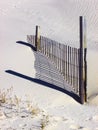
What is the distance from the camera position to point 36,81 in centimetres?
1071

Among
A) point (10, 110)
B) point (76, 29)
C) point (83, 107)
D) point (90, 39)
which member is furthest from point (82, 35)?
point (76, 29)

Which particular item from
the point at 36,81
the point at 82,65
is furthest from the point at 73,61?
the point at 36,81

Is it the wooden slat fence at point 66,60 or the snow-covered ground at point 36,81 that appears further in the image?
the wooden slat fence at point 66,60

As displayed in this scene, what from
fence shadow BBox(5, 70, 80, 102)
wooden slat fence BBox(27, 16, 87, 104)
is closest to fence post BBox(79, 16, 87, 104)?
wooden slat fence BBox(27, 16, 87, 104)

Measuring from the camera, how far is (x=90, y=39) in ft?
61.5

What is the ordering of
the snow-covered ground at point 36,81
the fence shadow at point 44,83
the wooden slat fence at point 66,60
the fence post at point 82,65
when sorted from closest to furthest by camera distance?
the snow-covered ground at point 36,81 → the fence post at point 82,65 → the fence shadow at point 44,83 → the wooden slat fence at point 66,60

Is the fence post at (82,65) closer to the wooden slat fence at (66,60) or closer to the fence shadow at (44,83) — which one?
the fence shadow at (44,83)

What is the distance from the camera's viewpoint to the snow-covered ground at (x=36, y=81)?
7.73 meters

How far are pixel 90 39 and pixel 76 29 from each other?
2229mm

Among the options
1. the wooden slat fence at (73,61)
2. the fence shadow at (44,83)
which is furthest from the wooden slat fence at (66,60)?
the fence shadow at (44,83)

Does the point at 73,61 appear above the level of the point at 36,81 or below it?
above

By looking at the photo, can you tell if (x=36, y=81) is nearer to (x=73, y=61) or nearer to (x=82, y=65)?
(x=73, y=61)

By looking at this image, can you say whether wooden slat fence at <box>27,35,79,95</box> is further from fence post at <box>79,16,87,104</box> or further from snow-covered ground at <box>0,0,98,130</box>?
fence post at <box>79,16,87,104</box>

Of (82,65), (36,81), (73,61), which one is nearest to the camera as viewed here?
(82,65)
